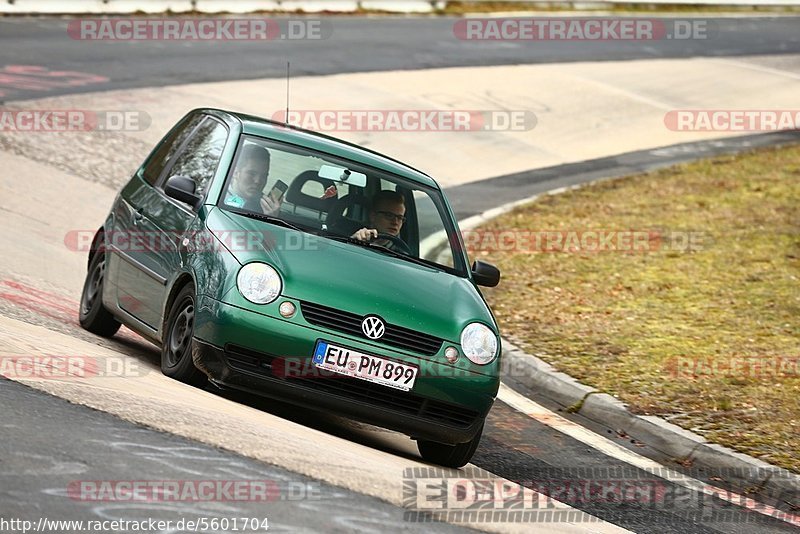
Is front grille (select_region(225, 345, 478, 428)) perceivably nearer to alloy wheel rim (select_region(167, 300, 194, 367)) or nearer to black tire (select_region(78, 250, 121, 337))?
alloy wheel rim (select_region(167, 300, 194, 367))

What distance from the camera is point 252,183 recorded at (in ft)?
26.2

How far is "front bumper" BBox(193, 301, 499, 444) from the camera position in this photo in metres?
6.87

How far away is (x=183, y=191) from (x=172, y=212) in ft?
1.24

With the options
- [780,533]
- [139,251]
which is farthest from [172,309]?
[780,533]

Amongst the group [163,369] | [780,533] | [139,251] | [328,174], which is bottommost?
[780,533]

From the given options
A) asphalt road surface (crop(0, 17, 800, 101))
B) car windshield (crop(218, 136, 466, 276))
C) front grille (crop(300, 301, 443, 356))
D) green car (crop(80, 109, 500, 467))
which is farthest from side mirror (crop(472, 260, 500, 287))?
asphalt road surface (crop(0, 17, 800, 101))

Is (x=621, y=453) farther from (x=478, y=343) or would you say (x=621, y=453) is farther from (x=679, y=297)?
(x=679, y=297)

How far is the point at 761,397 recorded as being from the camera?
938cm

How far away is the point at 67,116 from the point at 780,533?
42.0 feet

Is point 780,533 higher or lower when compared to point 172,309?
lower

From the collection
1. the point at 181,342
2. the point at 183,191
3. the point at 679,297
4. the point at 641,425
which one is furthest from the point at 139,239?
the point at 679,297

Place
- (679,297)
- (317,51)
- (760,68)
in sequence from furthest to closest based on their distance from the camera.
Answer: (760,68), (317,51), (679,297)

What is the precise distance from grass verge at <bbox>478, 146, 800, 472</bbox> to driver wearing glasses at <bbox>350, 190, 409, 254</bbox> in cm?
225

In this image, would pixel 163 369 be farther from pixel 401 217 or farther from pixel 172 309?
pixel 401 217
